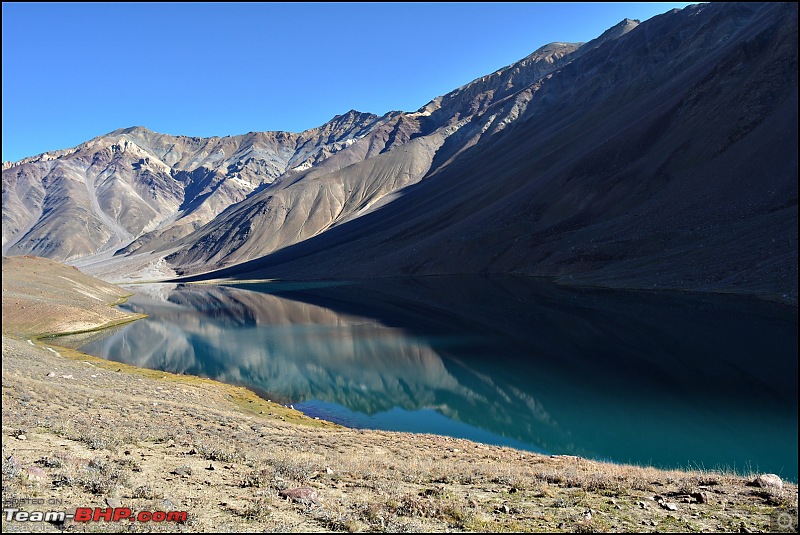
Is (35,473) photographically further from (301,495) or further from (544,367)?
(544,367)

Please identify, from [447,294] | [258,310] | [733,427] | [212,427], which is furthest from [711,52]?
[212,427]

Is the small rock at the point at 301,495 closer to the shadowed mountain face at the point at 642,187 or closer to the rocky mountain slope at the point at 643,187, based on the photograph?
the shadowed mountain face at the point at 642,187

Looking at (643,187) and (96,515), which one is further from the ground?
(643,187)

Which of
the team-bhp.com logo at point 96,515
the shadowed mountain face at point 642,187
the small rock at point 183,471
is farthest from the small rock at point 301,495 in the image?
the shadowed mountain face at point 642,187

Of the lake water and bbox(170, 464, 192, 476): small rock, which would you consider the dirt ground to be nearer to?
bbox(170, 464, 192, 476): small rock

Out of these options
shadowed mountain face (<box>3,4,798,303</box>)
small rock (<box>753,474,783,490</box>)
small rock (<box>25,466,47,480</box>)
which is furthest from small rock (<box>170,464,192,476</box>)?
shadowed mountain face (<box>3,4,798,303</box>)

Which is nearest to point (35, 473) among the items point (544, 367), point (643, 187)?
point (544, 367)
